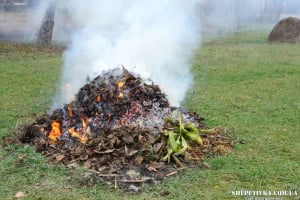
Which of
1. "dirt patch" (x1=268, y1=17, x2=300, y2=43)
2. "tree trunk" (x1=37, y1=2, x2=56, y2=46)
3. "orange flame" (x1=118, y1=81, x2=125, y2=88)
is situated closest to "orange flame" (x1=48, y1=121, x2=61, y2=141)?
"orange flame" (x1=118, y1=81, x2=125, y2=88)

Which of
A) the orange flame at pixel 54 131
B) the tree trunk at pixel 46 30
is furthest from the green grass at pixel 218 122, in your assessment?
the tree trunk at pixel 46 30

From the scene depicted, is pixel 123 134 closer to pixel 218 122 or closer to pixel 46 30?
pixel 218 122

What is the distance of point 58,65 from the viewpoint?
13523 millimetres

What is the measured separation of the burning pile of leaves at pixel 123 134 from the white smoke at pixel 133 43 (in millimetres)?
699

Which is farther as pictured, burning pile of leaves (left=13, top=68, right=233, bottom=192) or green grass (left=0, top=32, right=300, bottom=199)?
burning pile of leaves (left=13, top=68, right=233, bottom=192)

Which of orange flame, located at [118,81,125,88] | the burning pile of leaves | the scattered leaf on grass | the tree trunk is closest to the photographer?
the scattered leaf on grass

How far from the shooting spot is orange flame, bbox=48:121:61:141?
5.96m

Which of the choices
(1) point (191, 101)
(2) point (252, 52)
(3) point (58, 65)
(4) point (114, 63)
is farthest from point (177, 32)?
(2) point (252, 52)

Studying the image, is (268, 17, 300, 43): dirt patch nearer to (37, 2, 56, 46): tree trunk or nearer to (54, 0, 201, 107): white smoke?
(37, 2, 56, 46): tree trunk

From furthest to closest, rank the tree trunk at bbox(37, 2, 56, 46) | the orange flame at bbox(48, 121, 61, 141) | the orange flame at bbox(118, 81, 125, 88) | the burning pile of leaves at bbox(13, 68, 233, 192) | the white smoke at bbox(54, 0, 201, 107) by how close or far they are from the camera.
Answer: the tree trunk at bbox(37, 2, 56, 46)
the white smoke at bbox(54, 0, 201, 107)
the orange flame at bbox(118, 81, 125, 88)
the orange flame at bbox(48, 121, 61, 141)
the burning pile of leaves at bbox(13, 68, 233, 192)

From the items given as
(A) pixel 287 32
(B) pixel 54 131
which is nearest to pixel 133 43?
(B) pixel 54 131

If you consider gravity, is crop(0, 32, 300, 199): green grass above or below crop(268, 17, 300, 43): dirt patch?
below

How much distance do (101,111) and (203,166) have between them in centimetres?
163

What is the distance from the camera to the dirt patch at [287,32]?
19.8m
